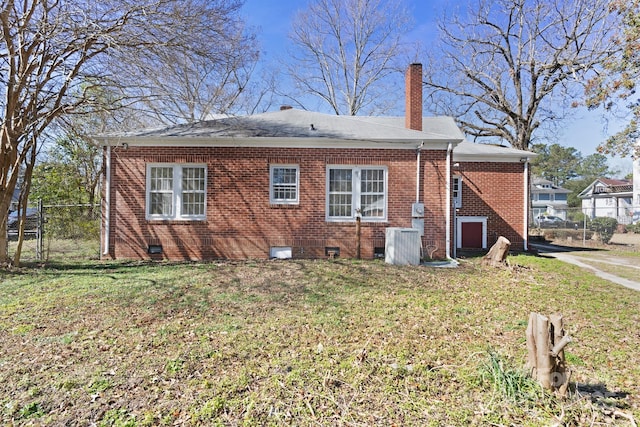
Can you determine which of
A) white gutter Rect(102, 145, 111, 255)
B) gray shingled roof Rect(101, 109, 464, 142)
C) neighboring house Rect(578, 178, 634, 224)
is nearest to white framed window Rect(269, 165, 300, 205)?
gray shingled roof Rect(101, 109, 464, 142)

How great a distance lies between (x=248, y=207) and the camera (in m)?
10.1

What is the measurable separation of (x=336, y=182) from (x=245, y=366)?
24.4 ft

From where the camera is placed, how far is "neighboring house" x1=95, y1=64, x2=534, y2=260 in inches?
395

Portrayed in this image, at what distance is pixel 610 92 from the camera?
1284 centimetres

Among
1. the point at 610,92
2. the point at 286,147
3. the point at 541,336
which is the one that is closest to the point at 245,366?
the point at 541,336

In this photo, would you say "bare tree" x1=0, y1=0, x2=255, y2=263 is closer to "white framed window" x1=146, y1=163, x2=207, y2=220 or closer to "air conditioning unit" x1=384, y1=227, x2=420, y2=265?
"white framed window" x1=146, y1=163, x2=207, y2=220

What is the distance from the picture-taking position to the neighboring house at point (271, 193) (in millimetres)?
10039

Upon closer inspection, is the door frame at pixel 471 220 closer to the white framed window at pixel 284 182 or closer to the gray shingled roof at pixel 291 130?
the gray shingled roof at pixel 291 130

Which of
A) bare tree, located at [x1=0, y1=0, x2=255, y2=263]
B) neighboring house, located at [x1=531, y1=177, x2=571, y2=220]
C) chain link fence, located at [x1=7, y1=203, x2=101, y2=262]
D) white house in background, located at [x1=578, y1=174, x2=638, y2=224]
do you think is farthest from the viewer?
neighboring house, located at [x1=531, y1=177, x2=571, y2=220]

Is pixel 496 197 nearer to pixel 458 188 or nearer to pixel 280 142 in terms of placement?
pixel 458 188

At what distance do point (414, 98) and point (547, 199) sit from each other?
1870 inches

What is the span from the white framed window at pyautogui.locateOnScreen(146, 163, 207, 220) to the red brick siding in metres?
9.41

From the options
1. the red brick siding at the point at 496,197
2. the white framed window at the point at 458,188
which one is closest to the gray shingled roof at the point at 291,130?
the white framed window at the point at 458,188

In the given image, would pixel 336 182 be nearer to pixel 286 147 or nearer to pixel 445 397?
pixel 286 147
